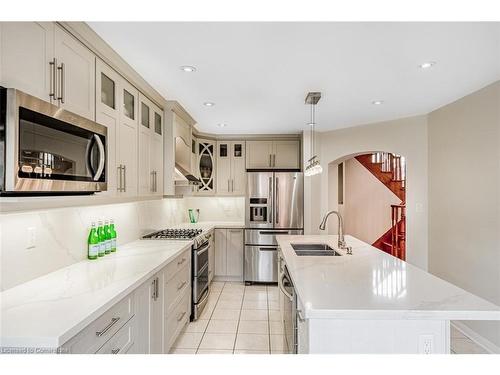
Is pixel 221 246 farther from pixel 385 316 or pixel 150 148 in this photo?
pixel 385 316

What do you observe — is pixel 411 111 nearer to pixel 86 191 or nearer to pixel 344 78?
pixel 344 78

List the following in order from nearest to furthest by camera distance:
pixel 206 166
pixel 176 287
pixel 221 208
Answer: pixel 176 287 → pixel 206 166 → pixel 221 208

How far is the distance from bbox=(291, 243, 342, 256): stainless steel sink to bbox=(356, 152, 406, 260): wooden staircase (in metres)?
3.18

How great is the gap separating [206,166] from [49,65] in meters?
→ 3.73

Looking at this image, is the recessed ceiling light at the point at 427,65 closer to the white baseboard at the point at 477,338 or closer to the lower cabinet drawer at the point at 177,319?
the white baseboard at the point at 477,338

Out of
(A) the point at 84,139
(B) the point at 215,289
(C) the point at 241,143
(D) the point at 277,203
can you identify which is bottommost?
(B) the point at 215,289

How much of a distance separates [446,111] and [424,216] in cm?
131

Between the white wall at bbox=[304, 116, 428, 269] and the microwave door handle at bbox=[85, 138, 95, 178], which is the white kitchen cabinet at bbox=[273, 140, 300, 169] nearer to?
the white wall at bbox=[304, 116, 428, 269]

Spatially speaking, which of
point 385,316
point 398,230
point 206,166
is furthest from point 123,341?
point 398,230

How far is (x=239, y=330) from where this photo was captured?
10.6ft

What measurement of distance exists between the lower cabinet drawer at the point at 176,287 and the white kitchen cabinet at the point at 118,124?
32.8 inches

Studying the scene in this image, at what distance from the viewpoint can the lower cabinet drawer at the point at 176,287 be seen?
8.33 feet

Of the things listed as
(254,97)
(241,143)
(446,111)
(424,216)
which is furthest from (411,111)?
(241,143)

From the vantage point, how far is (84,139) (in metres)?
1.63
